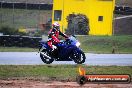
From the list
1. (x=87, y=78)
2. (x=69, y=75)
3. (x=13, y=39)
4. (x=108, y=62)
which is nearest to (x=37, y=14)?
(x=13, y=39)

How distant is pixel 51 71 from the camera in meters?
14.8

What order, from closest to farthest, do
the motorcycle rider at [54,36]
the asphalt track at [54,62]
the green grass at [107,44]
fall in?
the motorcycle rider at [54,36] → the asphalt track at [54,62] → the green grass at [107,44]

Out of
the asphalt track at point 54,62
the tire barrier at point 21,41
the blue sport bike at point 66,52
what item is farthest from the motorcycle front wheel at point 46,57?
the tire barrier at point 21,41

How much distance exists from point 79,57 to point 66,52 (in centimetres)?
63

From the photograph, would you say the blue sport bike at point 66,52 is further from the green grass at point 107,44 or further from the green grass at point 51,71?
the green grass at point 107,44

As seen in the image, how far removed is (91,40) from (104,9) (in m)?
9.17

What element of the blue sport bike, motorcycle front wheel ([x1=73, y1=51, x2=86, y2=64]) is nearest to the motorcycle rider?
the blue sport bike

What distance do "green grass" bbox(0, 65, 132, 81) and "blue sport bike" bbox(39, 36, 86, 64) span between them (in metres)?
0.62

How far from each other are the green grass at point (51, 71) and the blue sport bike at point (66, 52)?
2.05 feet

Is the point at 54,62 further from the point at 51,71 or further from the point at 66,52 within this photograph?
the point at 51,71

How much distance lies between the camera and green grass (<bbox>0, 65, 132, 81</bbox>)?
1380 centimetres

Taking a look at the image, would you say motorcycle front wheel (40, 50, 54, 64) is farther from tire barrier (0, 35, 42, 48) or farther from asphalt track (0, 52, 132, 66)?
tire barrier (0, 35, 42, 48)

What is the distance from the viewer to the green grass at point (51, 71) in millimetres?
13805

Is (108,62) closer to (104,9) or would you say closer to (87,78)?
(87,78)
